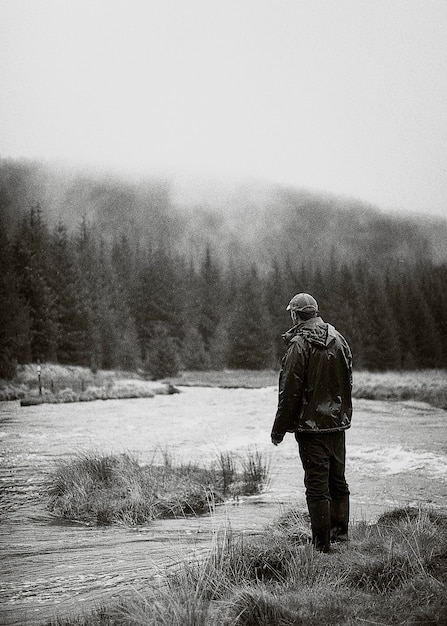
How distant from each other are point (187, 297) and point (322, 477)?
2793 inches

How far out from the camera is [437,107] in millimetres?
19109

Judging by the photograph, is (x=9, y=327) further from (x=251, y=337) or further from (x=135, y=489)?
(x=251, y=337)

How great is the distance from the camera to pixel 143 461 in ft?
32.0

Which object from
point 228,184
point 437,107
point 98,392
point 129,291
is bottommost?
point 98,392

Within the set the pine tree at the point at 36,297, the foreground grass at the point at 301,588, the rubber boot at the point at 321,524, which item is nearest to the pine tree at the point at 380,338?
the pine tree at the point at 36,297

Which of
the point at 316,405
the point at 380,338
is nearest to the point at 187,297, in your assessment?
the point at 380,338

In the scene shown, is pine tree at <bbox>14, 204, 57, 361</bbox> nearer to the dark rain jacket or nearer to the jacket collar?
the jacket collar

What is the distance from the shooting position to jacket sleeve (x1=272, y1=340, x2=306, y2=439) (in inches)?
157

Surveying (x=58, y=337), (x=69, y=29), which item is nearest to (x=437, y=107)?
(x=69, y=29)

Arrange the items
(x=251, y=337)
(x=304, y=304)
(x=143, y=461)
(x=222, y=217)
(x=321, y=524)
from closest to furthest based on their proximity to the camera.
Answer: (x=321, y=524)
(x=304, y=304)
(x=143, y=461)
(x=251, y=337)
(x=222, y=217)

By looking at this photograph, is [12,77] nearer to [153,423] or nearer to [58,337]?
[153,423]

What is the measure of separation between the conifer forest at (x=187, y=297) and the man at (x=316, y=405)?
1417 cm

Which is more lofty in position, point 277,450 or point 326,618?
point 326,618

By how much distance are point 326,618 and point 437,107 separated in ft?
64.1
